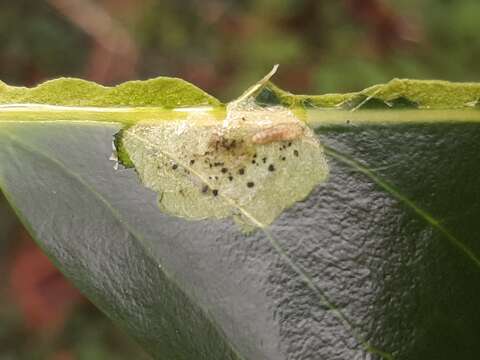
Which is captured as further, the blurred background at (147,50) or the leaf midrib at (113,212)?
the blurred background at (147,50)

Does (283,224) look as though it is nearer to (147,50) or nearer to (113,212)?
(113,212)

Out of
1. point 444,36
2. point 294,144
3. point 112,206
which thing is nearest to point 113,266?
point 112,206

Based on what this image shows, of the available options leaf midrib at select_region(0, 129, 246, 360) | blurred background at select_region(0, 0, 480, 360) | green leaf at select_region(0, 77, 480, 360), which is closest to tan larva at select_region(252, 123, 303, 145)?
green leaf at select_region(0, 77, 480, 360)

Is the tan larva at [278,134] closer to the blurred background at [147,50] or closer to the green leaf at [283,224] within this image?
the green leaf at [283,224]

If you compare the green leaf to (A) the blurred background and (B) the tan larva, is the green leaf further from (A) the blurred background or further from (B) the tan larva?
(A) the blurred background

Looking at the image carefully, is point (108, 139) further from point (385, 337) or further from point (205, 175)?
point (385, 337)

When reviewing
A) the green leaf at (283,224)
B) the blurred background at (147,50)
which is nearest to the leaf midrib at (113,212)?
the green leaf at (283,224)
